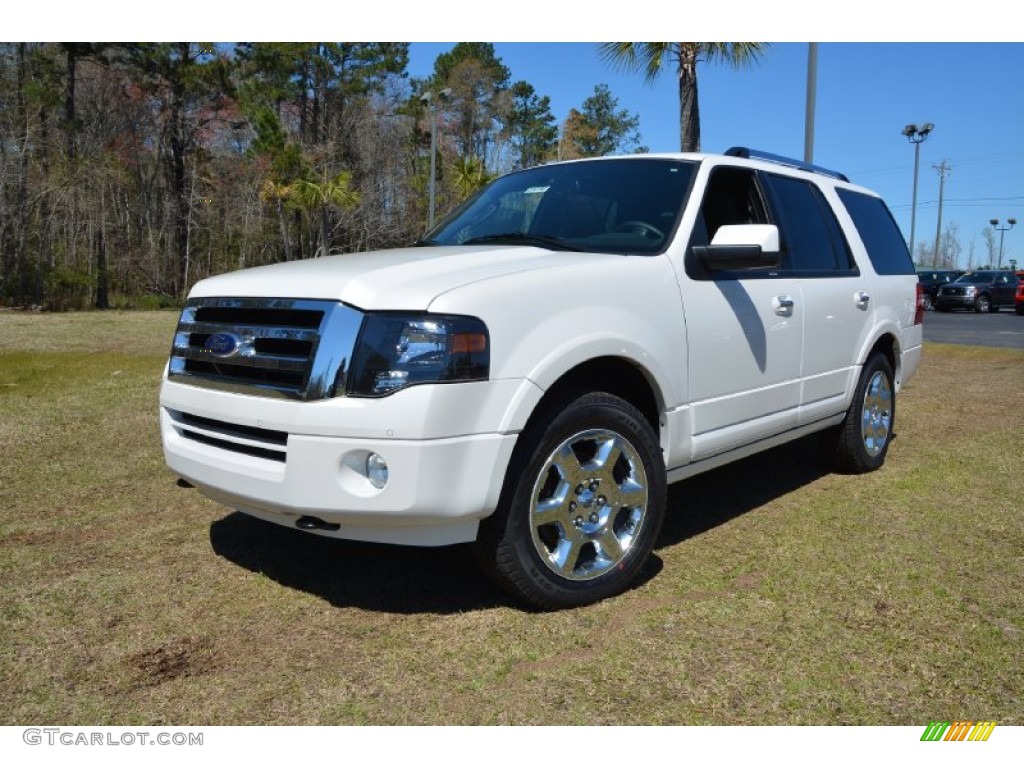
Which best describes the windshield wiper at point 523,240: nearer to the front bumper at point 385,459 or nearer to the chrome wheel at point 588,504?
the chrome wheel at point 588,504

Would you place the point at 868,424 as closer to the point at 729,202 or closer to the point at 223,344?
the point at 729,202

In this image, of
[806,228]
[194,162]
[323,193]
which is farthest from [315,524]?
[194,162]

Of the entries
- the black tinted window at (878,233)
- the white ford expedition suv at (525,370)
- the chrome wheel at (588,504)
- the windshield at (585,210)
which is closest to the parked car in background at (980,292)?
the black tinted window at (878,233)

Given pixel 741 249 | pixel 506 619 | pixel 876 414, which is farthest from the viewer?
pixel 876 414

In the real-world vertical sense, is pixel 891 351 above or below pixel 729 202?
below

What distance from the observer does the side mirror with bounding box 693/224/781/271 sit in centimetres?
353

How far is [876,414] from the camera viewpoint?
552cm

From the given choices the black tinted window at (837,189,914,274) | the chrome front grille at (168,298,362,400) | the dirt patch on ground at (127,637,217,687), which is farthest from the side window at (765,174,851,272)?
the dirt patch on ground at (127,637,217,687)

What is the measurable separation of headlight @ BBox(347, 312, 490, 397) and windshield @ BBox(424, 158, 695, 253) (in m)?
1.10

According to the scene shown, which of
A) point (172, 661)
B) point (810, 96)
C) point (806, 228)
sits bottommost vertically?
point (172, 661)

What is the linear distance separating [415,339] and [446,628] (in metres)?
1.13

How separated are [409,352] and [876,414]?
4050 millimetres

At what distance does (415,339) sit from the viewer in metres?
2.70

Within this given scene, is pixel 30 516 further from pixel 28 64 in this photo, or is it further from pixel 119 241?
pixel 119 241
